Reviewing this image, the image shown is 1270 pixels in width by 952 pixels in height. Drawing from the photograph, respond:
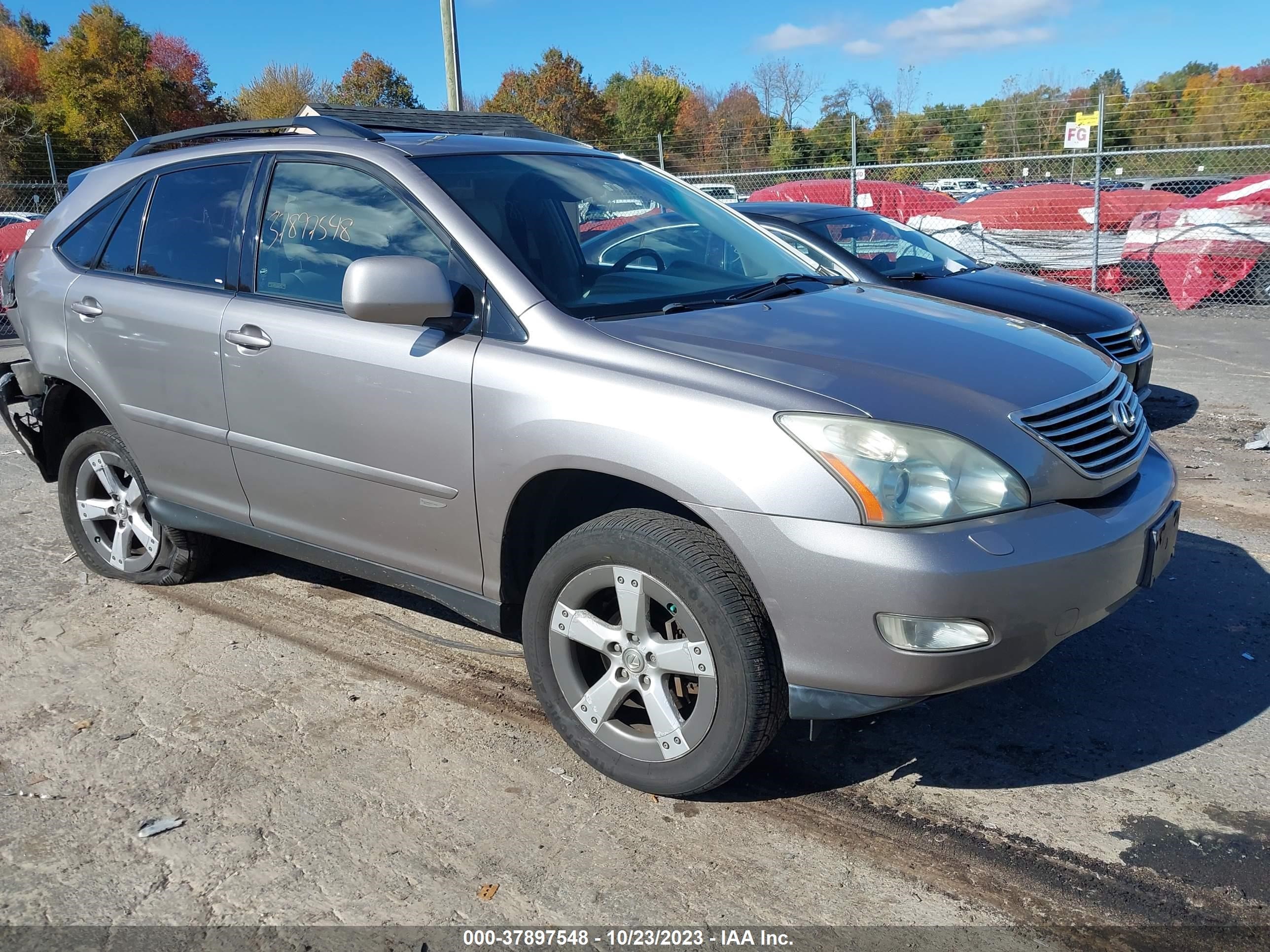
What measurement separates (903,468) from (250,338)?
7.54ft

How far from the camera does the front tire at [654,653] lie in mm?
2639

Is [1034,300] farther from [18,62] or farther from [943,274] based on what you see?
[18,62]

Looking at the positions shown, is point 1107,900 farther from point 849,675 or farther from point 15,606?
point 15,606

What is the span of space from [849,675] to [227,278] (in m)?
2.65

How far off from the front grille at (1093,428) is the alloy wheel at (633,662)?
1.04 meters

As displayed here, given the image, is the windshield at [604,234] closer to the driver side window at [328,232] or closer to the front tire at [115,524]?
the driver side window at [328,232]

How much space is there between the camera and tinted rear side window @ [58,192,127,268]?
14.3ft

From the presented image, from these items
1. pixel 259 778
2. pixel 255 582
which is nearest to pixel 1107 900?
pixel 259 778

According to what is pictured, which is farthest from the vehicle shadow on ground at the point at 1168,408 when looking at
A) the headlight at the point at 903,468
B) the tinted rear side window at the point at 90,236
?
the tinted rear side window at the point at 90,236

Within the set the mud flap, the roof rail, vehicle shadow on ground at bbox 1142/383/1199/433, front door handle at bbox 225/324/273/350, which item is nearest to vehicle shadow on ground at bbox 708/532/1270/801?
front door handle at bbox 225/324/273/350

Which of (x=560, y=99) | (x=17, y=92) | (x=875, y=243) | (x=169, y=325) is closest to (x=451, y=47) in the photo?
(x=875, y=243)

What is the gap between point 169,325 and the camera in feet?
12.7

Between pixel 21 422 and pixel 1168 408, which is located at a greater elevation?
pixel 21 422

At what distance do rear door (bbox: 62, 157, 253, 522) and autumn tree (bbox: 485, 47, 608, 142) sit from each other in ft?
128
